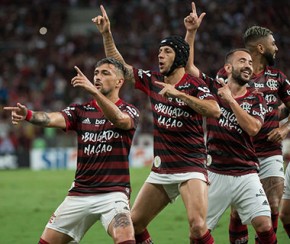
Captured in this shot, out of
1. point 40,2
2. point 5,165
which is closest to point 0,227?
point 5,165

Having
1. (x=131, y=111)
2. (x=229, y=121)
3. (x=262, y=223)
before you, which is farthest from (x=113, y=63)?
(x=262, y=223)

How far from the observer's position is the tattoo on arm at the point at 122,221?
21.1 ft

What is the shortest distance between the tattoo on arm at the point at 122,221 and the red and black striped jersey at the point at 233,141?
1532 millimetres

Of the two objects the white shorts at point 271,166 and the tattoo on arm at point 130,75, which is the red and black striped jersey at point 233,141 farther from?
the tattoo on arm at point 130,75

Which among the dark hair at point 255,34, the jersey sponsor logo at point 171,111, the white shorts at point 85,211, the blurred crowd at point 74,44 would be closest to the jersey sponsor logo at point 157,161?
the jersey sponsor logo at point 171,111

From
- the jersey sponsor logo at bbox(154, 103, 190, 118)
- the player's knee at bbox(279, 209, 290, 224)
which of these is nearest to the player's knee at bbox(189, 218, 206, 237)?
the jersey sponsor logo at bbox(154, 103, 190, 118)

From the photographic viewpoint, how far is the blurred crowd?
2533 centimetres

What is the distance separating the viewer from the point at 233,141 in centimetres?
757

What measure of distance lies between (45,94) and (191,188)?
21051mm

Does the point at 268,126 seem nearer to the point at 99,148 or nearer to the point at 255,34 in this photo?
the point at 255,34

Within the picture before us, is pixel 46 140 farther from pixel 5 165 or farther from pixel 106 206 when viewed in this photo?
pixel 106 206

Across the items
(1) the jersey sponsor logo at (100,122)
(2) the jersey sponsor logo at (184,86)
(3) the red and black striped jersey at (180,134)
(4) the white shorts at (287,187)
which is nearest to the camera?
(1) the jersey sponsor logo at (100,122)

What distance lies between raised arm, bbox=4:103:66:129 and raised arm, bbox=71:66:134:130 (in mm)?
430

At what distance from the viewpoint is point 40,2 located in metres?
32.5
